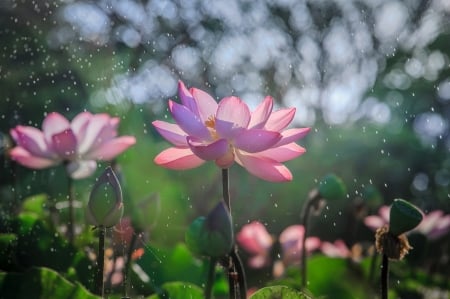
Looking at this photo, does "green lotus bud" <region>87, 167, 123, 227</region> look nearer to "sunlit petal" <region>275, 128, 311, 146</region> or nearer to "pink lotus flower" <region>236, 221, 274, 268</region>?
"sunlit petal" <region>275, 128, 311, 146</region>

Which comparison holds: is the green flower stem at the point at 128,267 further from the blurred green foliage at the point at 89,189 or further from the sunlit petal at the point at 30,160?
the sunlit petal at the point at 30,160

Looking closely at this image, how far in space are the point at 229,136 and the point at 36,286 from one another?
0.10 metres

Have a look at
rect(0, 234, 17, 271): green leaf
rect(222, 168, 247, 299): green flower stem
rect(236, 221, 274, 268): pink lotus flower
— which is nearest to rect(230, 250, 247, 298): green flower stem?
rect(222, 168, 247, 299): green flower stem

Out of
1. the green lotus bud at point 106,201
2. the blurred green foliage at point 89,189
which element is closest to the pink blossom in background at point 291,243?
the blurred green foliage at point 89,189

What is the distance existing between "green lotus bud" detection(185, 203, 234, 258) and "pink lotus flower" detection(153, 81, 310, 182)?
0.14 ft

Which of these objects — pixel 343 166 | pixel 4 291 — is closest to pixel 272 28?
pixel 4 291

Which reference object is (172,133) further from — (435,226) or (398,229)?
(435,226)

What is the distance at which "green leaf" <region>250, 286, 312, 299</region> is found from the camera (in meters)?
0.22

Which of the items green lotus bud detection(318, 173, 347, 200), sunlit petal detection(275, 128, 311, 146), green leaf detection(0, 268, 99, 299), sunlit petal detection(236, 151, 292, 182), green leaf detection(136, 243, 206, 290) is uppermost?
sunlit petal detection(275, 128, 311, 146)

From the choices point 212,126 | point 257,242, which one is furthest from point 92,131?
point 257,242

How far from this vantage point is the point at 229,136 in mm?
248

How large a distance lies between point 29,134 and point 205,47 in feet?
0.42

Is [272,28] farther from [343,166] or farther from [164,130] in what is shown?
[343,166]

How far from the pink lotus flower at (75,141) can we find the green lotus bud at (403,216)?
155 millimetres
